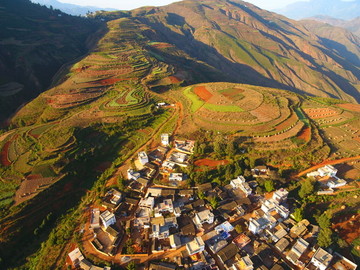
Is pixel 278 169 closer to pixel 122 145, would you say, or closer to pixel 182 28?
pixel 122 145

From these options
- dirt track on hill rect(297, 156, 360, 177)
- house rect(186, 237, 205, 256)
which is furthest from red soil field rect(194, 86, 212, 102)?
house rect(186, 237, 205, 256)

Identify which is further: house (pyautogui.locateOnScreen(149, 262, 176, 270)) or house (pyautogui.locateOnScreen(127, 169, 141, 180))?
house (pyautogui.locateOnScreen(127, 169, 141, 180))

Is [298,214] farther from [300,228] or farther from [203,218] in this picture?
[203,218]

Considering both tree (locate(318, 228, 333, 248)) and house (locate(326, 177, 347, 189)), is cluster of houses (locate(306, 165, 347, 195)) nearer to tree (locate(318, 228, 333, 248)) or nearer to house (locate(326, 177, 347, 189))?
house (locate(326, 177, 347, 189))

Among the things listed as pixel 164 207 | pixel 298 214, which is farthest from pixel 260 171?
pixel 164 207

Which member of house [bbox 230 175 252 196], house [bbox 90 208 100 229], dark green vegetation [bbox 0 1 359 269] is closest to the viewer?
house [bbox 90 208 100 229]

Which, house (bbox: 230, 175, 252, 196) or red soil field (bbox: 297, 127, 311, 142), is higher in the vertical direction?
red soil field (bbox: 297, 127, 311, 142)

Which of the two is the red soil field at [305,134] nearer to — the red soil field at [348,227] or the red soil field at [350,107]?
the red soil field at [348,227]

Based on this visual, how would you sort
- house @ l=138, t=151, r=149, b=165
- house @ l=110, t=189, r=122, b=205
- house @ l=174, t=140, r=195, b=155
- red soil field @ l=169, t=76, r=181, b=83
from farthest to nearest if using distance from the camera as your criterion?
red soil field @ l=169, t=76, r=181, b=83, house @ l=174, t=140, r=195, b=155, house @ l=138, t=151, r=149, b=165, house @ l=110, t=189, r=122, b=205
